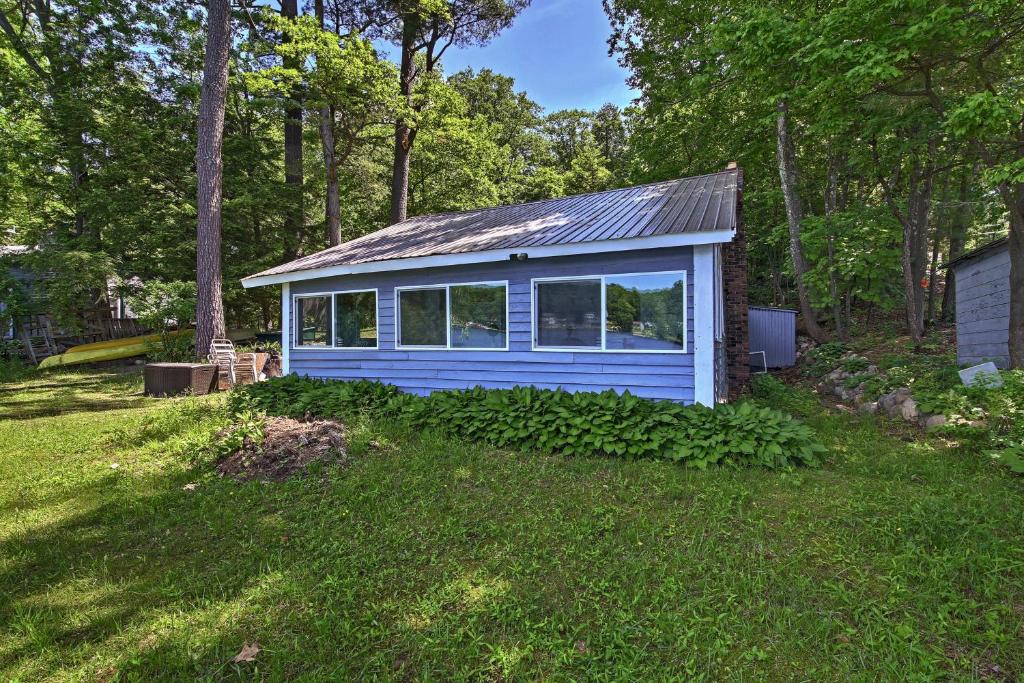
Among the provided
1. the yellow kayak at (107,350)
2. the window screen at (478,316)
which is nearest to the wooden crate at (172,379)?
the yellow kayak at (107,350)

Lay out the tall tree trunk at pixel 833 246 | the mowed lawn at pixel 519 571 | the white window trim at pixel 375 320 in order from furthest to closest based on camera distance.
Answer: the tall tree trunk at pixel 833 246 < the white window trim at pixel 375 320 < the mowed lawn at pixel 519 571

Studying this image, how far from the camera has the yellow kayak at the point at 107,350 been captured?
12.7 metres

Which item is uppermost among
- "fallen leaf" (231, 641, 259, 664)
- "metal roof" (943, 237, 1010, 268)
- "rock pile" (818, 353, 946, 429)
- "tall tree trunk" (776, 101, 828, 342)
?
"tall tree trunk" (776, 101, 828, 342)

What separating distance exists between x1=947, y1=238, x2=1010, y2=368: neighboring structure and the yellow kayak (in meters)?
16.6

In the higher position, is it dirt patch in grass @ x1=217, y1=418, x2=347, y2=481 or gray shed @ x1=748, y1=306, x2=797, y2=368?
gray shed @ x1=748, y1=306, x2=797, y2=368

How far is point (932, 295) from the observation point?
14.4 metres

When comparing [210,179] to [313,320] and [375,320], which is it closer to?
[313,320]

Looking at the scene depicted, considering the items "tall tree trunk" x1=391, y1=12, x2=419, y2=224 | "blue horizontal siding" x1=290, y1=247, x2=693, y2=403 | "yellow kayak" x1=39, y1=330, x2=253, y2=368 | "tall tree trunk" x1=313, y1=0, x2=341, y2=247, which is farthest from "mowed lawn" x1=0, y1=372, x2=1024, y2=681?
"tall tree trunk" x1=391, y1=12, x2=419, y2=224

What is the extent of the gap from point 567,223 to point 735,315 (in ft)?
11.6

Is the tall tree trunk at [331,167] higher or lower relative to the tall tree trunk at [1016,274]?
higher

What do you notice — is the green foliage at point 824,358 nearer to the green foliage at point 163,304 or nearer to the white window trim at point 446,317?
the white window trim at point 446,317

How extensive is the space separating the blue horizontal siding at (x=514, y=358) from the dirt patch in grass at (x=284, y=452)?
65.1 inches

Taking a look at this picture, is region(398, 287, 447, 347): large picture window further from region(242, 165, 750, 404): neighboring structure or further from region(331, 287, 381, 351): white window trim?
region(331, 287, 381, 351): white window trim

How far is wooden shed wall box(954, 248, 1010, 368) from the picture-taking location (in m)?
7.35
